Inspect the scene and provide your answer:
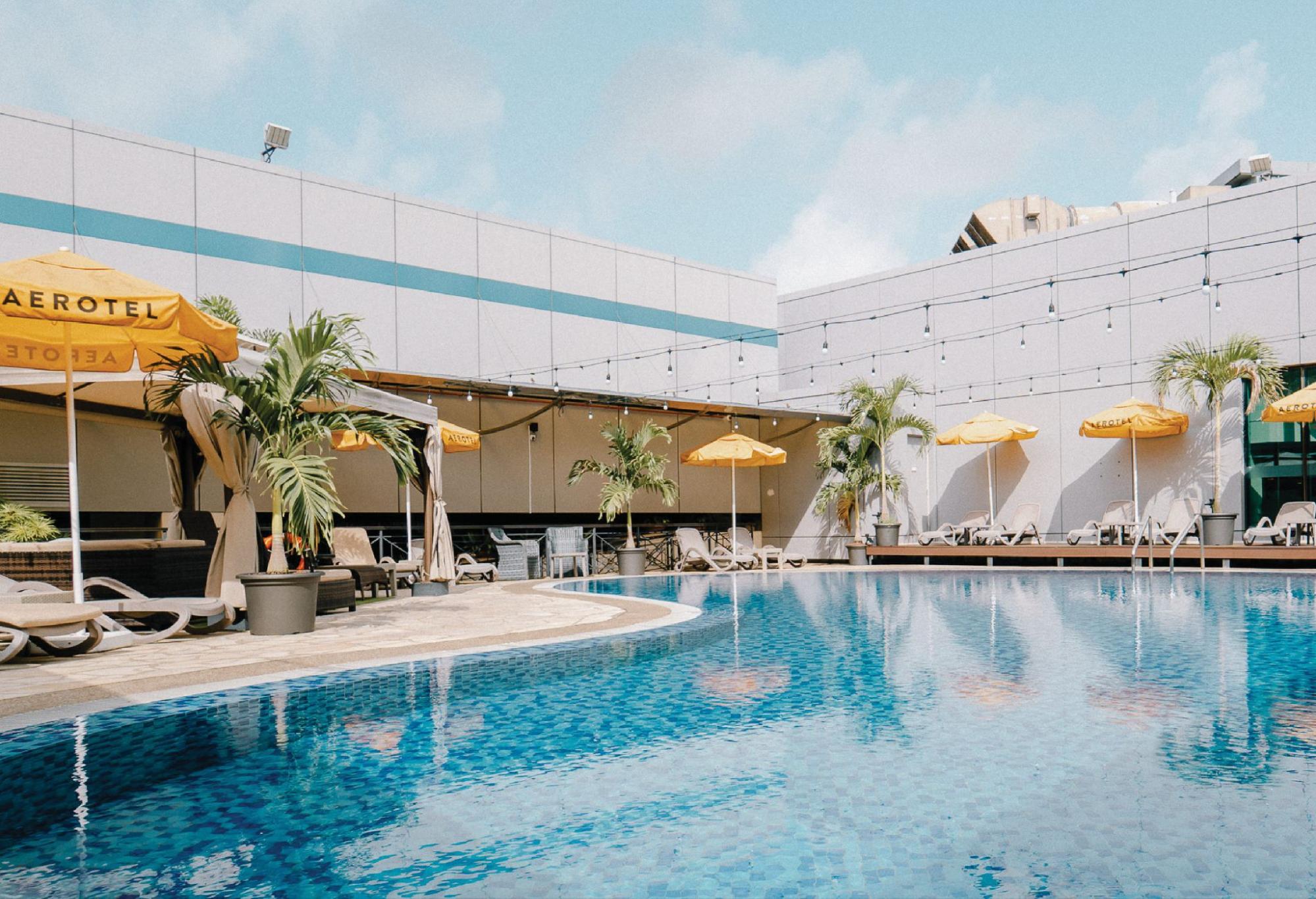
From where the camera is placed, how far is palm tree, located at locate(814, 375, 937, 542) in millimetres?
16938

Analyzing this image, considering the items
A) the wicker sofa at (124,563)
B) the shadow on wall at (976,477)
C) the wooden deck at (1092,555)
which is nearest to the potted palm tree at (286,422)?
the wicker sofa at (124,563)

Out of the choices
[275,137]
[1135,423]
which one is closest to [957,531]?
[1135,423]

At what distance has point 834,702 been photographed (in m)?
4.85

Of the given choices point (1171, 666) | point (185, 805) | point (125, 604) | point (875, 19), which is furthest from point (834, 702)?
point (875, 19)

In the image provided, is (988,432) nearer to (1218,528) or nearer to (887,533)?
(887,533)

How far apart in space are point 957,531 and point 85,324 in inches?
571

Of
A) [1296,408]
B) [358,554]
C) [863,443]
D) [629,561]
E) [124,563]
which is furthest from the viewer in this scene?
[863,443]

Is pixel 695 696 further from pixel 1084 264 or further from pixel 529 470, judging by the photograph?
pixel 1084 264

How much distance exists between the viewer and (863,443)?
56.4 feet

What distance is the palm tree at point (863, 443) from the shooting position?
16938 mm

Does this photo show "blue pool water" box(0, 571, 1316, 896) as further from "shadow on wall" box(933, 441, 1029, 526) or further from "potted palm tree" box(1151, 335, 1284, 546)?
"shadow on wall" box(933, 441, 1029, 526)

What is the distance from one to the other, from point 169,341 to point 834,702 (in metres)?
5.73

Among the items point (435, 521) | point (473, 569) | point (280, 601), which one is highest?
point (435, 521)

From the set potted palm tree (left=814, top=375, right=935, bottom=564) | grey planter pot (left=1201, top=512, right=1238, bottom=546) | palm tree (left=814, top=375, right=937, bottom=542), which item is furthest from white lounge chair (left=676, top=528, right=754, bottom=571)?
grey planter pot (left=1201, top=512, right=1238, bottom=546)
